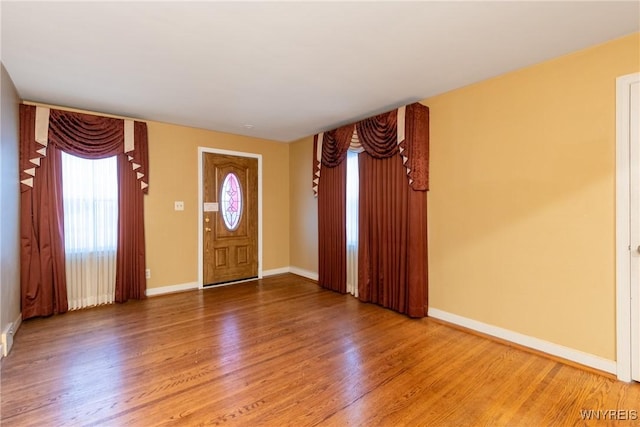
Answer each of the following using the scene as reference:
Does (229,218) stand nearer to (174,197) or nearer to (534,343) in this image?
(174,197)

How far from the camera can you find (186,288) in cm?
462

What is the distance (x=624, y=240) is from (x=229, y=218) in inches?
181

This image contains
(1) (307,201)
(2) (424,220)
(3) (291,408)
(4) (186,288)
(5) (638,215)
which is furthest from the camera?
(1) (307,201)

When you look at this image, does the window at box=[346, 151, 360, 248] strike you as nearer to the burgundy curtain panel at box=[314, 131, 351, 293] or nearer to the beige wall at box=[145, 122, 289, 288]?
the burgundy curtain panel at box=[314, 131, 351, 293]

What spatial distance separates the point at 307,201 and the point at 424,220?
2375 mm

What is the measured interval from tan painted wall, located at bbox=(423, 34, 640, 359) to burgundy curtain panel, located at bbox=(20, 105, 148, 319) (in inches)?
149

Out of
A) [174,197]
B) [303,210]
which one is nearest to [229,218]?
[174,197]

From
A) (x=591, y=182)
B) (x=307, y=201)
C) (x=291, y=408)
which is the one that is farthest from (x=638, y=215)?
(x=307, y=201)

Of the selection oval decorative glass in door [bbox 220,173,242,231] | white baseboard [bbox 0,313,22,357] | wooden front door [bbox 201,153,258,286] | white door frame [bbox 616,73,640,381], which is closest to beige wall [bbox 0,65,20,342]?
white baseboard [bbox 0,313,22,357]

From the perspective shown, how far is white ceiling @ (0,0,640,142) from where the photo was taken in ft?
6.22

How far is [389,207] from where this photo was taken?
370cm

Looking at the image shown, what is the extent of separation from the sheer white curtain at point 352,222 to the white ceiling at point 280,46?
104 centimetres

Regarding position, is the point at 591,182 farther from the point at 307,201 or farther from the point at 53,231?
the point at 53,231

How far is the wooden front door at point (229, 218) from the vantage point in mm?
4789
